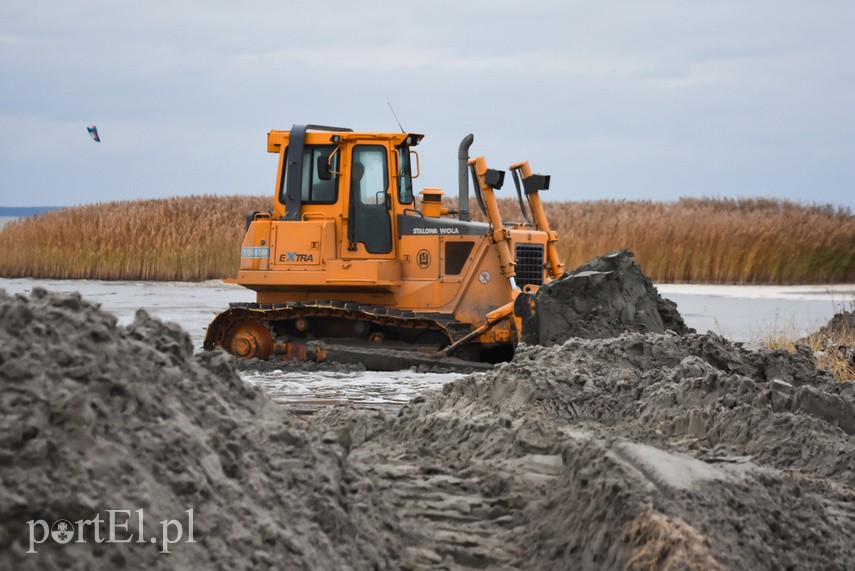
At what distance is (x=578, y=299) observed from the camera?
994cm

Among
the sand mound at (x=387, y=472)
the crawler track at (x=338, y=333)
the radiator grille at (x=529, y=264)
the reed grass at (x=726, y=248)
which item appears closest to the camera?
the sand mound at (x=387, y=472)

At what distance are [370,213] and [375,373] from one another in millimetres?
1704

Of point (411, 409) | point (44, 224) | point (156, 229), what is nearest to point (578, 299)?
point (411, 409)

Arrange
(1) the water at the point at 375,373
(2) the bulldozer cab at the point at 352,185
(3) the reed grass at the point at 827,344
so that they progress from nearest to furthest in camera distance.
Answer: (3) the reed grass at the point at 827,344, (1) the water at the point at 375,373, (2) the bulldozer cab at the point at 352,185

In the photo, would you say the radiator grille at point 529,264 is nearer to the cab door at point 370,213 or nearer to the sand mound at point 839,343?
the cab door at point 370,213

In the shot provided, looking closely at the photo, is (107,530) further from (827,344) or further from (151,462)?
(827,344)

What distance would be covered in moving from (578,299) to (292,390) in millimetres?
2741

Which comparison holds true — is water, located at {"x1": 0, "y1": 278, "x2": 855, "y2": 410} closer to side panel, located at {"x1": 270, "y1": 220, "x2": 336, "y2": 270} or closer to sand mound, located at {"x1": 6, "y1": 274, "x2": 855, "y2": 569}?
Answer: sand mound, located at {"x1": 6, "y1": 274, "x2": 855, "y2": 569}

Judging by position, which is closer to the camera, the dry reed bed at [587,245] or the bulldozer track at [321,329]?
the bulldozer track at [321,329]

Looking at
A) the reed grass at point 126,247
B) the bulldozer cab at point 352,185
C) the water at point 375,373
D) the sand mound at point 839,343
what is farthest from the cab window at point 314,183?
the reed grass at point 126,247

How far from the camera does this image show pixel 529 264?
11.4 m

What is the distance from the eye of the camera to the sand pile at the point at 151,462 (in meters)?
3.00

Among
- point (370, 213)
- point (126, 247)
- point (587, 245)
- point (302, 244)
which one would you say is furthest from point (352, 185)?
point (126, 247)

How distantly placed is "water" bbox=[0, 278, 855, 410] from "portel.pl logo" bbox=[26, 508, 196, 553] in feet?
3.30
